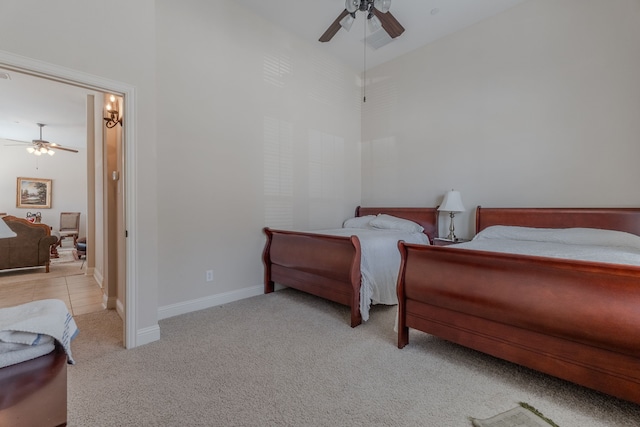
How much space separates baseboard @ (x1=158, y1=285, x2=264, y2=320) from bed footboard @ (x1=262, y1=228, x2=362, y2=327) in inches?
7.6

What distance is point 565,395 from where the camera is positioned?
1637mm

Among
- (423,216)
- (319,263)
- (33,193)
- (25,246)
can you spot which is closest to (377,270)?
(319,263)

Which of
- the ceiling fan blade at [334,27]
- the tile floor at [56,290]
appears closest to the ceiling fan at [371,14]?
the ceiling fan blade at [334,27]

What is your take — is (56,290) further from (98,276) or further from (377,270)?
(377,270)

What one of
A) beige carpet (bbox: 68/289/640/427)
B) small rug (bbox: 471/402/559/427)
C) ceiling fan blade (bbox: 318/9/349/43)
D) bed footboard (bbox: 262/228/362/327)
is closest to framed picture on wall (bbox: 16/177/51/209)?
beige carpet (bbox: 68/289/640/427)

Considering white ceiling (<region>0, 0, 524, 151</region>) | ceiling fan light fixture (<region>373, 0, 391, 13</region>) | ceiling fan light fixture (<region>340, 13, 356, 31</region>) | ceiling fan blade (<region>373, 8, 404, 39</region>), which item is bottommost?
ceiling fan light fixture (<region>373, 0, 391, 13</region>)

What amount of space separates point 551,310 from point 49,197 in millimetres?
10786

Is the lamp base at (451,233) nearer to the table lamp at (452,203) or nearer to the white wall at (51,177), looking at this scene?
the table lamp at (452,203)

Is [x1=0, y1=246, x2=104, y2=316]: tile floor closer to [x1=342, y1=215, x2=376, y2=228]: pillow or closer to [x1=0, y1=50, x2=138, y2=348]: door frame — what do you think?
[x1=0, y1=50, x2=138, y2=348]: door frame

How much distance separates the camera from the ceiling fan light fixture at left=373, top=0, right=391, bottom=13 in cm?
234

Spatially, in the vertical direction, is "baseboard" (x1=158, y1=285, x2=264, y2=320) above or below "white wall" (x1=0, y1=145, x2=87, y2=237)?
below

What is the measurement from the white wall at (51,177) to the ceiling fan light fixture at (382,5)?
939 cm

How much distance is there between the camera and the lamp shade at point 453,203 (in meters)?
3.44

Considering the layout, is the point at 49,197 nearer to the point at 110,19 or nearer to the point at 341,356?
the point at 110,19
